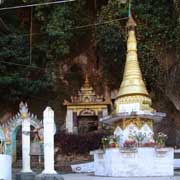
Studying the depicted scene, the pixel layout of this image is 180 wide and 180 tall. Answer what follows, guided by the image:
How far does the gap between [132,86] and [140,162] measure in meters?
3.80

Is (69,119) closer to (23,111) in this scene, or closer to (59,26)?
(59,26)

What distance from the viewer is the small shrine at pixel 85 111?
2408 centimetres

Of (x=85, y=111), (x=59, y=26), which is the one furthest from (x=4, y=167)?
(x=59, y=26)

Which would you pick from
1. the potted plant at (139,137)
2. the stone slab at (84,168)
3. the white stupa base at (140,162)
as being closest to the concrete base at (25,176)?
the white stupa base at (140,162)

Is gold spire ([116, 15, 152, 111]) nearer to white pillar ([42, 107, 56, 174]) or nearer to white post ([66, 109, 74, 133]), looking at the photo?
white pillar ([42, 107, 56, 174])

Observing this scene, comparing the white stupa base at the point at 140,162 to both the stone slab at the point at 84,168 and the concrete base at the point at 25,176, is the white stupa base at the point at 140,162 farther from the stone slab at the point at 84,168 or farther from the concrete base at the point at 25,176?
the stone slab at the point at 84,168

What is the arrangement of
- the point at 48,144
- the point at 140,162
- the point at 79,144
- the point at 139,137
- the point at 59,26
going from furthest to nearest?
the point at 59,26 < the point at 79,144 < the point at 139,137 < the point at 140,162 < the point at 48,144

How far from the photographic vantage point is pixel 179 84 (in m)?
23.4

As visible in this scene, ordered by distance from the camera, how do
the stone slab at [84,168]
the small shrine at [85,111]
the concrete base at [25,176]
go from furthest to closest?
the small shrine at [85,111] → the stone slab at [84,168] → the concrete base at [25,176]

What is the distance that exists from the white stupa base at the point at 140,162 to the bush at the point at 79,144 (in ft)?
20.3

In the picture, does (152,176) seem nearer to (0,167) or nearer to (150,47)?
(0,167)

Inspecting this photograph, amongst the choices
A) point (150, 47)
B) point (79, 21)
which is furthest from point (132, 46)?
point (79, 21)

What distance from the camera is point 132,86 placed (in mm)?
18297

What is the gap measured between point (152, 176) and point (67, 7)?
1160 cm
